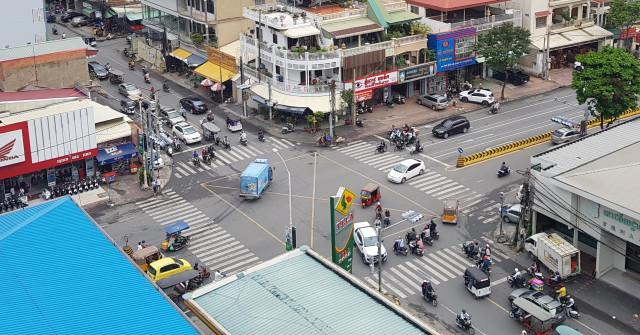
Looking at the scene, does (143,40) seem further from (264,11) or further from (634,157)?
(634,157)

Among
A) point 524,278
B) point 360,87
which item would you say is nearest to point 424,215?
point 524,278

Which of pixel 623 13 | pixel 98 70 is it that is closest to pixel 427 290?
pixel 623 13

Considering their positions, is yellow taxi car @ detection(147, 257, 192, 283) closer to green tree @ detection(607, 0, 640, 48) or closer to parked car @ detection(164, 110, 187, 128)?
parked car @ detection(164, 110, 187, 128)

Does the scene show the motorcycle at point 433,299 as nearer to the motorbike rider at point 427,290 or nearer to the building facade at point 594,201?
the motorbike rider at point 427,290

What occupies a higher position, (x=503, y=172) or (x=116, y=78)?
(x=116, y=78)

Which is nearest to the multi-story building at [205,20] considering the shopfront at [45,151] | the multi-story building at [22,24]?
the multi-story building at [22,24]

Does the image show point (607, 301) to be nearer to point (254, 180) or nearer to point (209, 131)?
point (254, 180)

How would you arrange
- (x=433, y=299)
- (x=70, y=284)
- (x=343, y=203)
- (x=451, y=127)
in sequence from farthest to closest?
(x=451, y=127)
(x=433, y=299)
(x=343, y=203)
(x=70, y=284)
